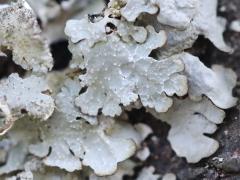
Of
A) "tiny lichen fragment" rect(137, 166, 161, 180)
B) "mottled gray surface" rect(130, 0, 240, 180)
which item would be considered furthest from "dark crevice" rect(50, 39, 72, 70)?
"tiny lichen fragment" rect(137, 166, 161, 180)

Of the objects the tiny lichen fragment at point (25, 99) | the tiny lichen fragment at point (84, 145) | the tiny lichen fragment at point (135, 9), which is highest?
the tiny lichen fragment at point (135, 9)

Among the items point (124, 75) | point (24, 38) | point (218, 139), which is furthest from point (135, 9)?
point (218, 139)

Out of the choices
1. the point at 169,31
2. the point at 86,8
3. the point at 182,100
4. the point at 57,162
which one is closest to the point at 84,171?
the point at 57,162

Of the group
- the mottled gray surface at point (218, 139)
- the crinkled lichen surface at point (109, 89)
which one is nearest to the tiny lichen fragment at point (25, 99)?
the crinkled lichen surface at point (109, 89)

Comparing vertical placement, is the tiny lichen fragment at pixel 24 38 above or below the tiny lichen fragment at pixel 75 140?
above

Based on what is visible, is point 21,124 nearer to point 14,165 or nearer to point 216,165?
point 14,165

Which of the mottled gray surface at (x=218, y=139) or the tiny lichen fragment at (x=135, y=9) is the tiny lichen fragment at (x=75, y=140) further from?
the tiny lichen fragment at (x=135, y=9)
